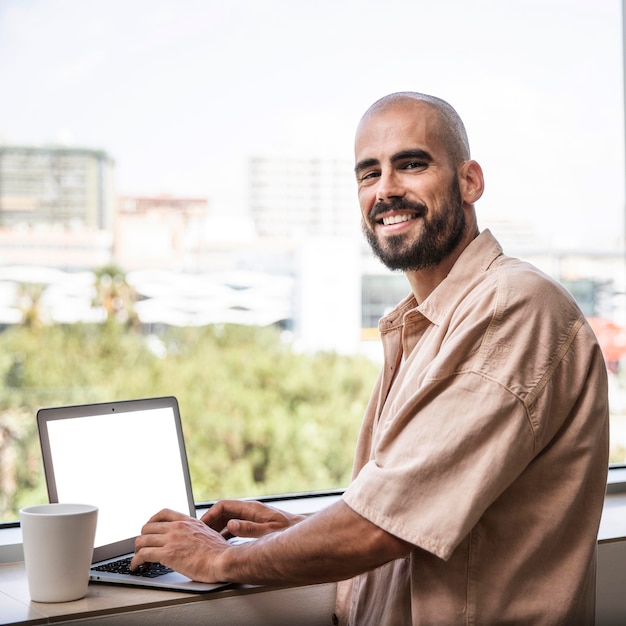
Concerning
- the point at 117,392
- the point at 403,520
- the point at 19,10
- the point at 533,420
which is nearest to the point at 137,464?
the point at 403,520

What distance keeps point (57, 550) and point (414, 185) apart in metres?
0.66

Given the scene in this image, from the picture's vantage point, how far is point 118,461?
130 cm

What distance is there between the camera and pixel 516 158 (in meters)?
20.1

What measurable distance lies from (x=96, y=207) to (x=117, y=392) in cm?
525

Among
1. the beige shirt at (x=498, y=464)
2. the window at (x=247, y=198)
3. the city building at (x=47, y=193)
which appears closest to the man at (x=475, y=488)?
the beige shirt at (x=498, y=464)

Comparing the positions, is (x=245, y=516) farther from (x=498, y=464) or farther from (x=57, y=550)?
(x=498, y=464)

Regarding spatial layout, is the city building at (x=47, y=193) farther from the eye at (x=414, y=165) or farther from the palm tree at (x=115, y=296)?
the eye at (x=414, y=165)

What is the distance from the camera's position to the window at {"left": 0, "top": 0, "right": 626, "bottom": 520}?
58.0ft

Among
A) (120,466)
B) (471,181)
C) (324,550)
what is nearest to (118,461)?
(120,466)

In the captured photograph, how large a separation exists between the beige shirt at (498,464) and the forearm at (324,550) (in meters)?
0.02

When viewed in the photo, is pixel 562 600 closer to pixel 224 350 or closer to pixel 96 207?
pixel 224 350

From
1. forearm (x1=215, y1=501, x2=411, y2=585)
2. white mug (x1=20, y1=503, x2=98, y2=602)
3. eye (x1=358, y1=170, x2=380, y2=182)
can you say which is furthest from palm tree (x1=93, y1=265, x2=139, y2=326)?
forearm (x1=215, y1=501, x2=411, y2=585)

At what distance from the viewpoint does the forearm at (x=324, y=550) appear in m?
0.99

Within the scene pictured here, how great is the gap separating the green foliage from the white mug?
51.8 ft
